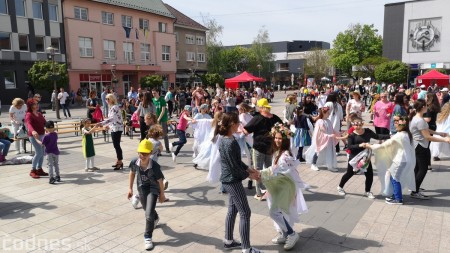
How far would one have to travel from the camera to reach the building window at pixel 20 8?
97.1 ft

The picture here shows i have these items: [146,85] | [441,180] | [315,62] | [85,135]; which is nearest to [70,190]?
[85,135]

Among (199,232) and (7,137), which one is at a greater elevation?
(7,137)

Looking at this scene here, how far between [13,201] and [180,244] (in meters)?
3.84

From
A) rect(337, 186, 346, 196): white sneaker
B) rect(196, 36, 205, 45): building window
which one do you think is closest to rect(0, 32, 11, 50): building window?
rect(196, 36, 205, 45): building window

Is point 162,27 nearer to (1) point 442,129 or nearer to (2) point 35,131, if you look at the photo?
(2) point 35,131

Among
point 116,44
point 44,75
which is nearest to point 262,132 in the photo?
point 44,75

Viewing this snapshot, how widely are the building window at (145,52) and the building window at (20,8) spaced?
525 inches

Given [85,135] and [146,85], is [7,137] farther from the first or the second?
[146,85]

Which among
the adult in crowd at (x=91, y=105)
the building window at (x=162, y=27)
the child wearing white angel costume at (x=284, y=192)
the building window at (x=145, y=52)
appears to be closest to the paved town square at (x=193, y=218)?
the child wearing white angel costume at (x=284, y=192)

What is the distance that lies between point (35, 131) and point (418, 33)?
5675cm

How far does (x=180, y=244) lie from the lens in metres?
4.68

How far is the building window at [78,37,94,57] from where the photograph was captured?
3403cm

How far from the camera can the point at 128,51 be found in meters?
39.0

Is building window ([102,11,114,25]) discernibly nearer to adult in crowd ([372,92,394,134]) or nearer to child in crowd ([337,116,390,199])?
adult in crowd ([372,92,394,134])
